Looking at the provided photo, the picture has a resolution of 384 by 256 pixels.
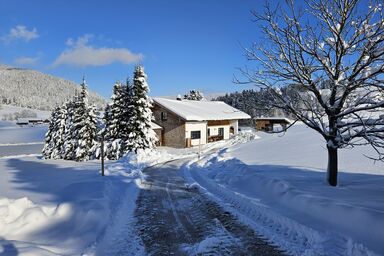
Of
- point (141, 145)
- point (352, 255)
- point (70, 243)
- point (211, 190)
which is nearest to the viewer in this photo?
point (352, 255)

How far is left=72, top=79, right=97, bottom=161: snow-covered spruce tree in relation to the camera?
35.7 meters

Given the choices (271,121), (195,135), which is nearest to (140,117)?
Result: (195,135)

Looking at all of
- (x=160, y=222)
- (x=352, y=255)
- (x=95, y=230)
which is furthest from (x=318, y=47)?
(x=95, y=230)

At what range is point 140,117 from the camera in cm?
3111

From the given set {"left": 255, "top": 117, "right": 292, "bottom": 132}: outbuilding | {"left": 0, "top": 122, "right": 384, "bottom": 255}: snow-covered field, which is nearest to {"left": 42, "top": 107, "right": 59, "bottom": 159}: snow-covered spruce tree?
{"left": 0, "top": 122, "right": 384, "bottom": 255}: snow-covered field

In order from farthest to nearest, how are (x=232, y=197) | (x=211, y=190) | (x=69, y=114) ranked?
(x=69, y=114), (x=211, y=190), (x=232, y=197)

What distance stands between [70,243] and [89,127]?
31.0 metres

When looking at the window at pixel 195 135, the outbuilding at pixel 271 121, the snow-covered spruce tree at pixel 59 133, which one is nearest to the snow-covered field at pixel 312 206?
the window at pixel 195 135

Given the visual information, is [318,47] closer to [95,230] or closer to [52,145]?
[95,230]

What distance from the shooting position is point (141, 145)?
101ft

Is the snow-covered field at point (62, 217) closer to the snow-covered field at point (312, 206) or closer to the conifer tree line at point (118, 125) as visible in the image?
the snow-covered field at point (312, 206)

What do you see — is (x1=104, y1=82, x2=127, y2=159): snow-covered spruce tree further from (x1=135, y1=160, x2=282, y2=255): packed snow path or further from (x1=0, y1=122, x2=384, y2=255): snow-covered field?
(x1=135, y1=160, x2=282, y2=255): packed snow path

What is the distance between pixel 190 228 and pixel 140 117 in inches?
933

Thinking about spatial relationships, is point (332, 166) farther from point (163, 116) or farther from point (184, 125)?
point (163, 116)
